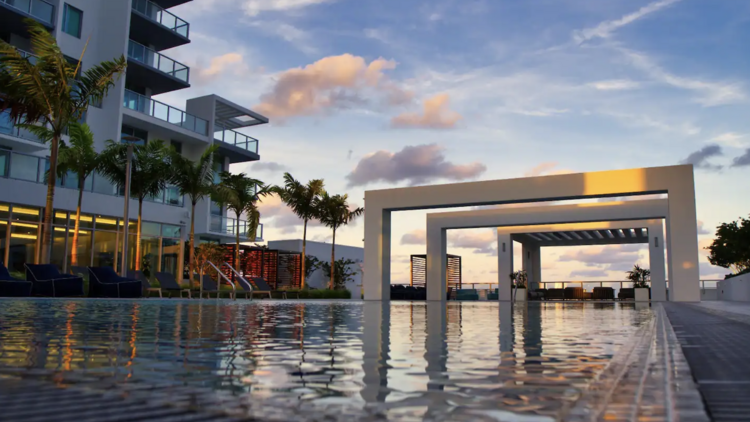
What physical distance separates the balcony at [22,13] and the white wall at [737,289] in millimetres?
25641

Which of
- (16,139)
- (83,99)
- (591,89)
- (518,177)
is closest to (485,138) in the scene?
(518,177)

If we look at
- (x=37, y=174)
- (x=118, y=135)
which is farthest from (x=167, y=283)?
(x=118, y=135)

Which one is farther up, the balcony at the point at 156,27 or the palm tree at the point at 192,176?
the balcony at the point at 156,27

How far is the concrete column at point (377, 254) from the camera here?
71.5ft

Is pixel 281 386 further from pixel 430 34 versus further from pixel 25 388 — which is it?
pixel 430 34

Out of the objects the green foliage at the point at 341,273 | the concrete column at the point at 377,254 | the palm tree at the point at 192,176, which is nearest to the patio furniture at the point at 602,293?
the concrete column at the point at 377,254

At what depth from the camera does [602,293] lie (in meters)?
29.6

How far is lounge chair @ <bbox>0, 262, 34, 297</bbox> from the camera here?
13.7 metres

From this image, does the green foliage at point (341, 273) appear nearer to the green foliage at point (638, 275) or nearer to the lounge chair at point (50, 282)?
the green foliage at point (638, 275)

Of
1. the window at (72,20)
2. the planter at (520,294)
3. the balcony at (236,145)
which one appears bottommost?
the planter at (520,294)

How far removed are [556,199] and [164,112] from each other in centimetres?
1830

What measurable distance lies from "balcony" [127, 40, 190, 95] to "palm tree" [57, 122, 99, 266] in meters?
6.94

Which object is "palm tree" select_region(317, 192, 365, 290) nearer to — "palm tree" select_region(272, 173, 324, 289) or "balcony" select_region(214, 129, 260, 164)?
"palm tree" select_region(272, 173, 324, 289)

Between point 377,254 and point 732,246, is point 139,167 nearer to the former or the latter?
point 377,254
